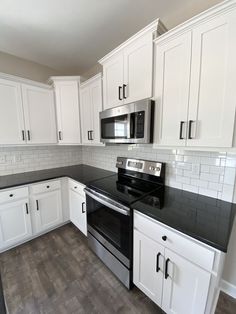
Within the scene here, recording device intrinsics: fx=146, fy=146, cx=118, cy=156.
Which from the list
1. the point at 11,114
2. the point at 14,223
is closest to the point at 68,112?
the point at 11,114

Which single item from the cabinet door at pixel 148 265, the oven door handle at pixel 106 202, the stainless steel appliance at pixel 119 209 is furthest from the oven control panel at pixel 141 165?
the cabinet door at pixel 148 265

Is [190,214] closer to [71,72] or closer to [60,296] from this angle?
[60,296]

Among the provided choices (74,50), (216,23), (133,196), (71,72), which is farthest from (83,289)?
(71,72)

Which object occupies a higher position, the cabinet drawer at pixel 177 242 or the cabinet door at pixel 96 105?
the cabinet door at pixel 96 105

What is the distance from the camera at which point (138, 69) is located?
1.46 m

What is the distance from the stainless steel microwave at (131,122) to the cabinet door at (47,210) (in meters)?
1.32

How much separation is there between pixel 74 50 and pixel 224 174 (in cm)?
252

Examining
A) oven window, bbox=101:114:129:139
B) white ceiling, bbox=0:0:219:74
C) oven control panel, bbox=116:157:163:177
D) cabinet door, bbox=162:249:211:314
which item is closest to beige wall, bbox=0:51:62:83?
white ceiling, bbox=0:0:219:74

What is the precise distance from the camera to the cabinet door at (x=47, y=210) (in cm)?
217

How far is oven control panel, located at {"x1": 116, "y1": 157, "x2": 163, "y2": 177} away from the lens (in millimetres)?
1735

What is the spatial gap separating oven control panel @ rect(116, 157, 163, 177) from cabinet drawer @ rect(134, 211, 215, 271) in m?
0.64

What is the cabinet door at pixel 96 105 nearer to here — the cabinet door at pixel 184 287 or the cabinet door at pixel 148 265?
the cabinet door at pixel 148 265

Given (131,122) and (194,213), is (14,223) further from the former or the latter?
(194,213)

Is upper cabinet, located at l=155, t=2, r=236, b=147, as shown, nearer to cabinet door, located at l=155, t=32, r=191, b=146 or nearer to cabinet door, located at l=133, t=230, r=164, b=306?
cabinet door, located at l=155, t=32, r=191, b=146
